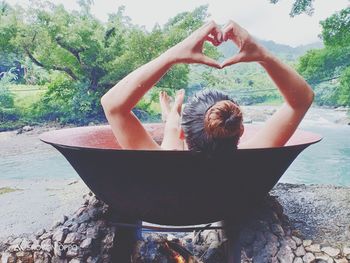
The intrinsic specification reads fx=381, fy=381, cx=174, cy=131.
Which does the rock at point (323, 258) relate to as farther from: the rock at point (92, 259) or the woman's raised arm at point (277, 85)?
the rock at point (92, 259)

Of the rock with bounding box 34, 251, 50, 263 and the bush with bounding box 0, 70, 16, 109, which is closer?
the rock with bounding box 34, 251, 50, 263

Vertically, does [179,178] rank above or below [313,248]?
above

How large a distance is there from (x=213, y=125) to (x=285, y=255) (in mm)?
700

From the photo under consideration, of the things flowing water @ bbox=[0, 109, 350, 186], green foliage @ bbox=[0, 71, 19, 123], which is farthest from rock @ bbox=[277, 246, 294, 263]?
green foliage @ bbox=[0, 71, 19, 123]

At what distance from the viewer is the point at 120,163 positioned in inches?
32.5

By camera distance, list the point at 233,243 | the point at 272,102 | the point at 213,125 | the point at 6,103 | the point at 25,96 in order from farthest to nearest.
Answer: the point at 272,102 < the point at 25,96 < the point at 6,103 < the point at 233,243 < the point at 213,125

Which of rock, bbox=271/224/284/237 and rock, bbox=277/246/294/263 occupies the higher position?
rock, bbox=271/224/284/237

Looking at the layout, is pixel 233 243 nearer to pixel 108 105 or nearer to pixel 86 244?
pixel 86 244

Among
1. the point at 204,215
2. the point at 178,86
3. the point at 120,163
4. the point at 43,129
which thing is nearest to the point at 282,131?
the point at 204,215

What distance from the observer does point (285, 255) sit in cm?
126

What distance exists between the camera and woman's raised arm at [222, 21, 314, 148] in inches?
32.6

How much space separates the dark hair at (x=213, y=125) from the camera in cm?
78

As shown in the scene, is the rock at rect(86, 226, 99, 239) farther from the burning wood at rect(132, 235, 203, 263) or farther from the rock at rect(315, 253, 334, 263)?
the rock at rect(315, 253, 334, 263)

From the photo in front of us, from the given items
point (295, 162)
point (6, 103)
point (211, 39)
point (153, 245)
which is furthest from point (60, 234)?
point (6, 103)
